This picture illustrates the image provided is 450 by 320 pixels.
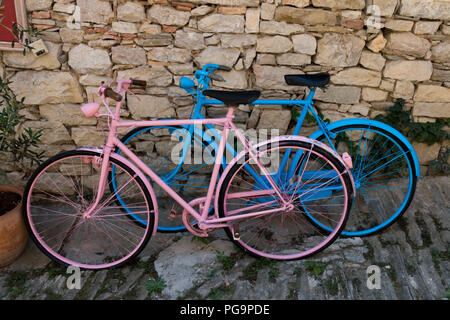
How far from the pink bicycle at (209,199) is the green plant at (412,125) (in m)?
A: 0.78

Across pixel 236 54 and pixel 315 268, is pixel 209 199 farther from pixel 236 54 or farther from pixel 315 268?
pixel 236 54

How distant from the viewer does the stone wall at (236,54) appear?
9.59 ft

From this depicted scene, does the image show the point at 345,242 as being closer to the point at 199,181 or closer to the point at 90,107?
the point at 199,181

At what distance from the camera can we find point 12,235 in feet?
8.88

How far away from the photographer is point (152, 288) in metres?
2.51

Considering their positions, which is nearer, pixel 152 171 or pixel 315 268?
pixel 152 171

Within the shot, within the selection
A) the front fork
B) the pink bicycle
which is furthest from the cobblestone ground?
the front fork

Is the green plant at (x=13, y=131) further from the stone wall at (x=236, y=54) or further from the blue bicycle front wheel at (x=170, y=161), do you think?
the blue bicycle front wheel at (x=170, y=161)

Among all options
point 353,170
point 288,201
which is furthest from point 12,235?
point 353,170

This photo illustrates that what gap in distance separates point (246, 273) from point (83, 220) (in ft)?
4.00

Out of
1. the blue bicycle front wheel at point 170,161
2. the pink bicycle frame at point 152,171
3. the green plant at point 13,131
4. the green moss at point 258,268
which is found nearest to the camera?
the pink bicycle frame at point 152,171

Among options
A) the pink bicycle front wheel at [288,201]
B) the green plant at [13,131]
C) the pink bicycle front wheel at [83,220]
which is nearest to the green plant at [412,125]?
the pink bicycle front wheel at [288,201]

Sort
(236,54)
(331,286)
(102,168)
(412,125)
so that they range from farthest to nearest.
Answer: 1. (412,125)
2. (236,54)
3. (331,286)
4. (102,168)

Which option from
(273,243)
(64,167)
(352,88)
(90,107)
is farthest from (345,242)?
(64,167)
